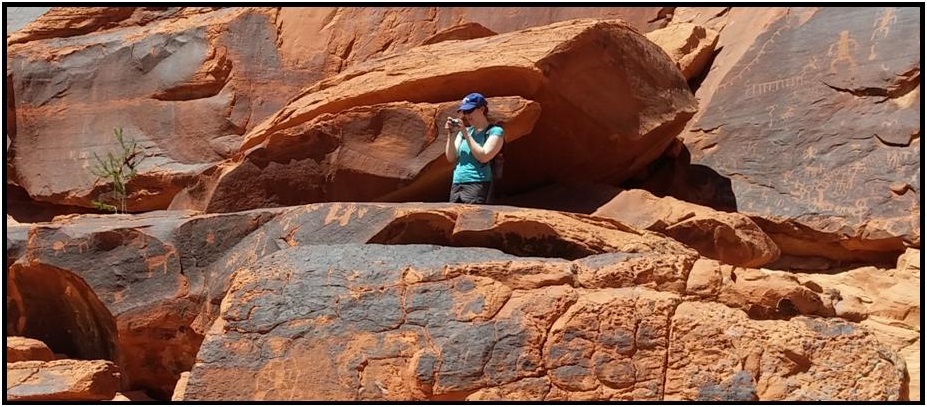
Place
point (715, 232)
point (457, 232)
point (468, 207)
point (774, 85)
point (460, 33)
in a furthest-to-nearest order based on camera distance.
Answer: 1. point (460, 33)
2. point (774, 85)
3. point (715, 232)
4. point (468, 207)
5. point (457, 232)

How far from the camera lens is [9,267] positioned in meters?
6.04

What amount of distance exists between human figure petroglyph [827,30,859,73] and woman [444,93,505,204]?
289 centimetres

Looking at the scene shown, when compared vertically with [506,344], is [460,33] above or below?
above

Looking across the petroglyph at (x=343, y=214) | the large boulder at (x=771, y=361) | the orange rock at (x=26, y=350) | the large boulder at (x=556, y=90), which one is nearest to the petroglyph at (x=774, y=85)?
the large boulder at (x=556, y=90)

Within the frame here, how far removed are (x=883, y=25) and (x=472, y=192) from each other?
349 centimetres

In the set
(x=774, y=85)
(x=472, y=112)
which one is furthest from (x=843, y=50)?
(x=472, y=112)

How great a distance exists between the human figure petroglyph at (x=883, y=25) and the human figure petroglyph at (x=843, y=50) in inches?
4.6

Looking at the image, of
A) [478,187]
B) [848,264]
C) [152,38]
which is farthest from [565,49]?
[152,38]

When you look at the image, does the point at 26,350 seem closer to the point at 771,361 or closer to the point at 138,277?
the point at 138,277

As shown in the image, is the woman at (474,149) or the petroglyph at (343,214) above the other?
the woman at (474,149)

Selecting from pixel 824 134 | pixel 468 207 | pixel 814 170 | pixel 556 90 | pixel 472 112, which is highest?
pixel 556 90

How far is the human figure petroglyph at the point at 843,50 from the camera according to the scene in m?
7.53

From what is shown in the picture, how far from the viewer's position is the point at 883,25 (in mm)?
7508

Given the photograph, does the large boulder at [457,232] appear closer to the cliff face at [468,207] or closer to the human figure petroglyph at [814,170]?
the cliff face at [468,207]
